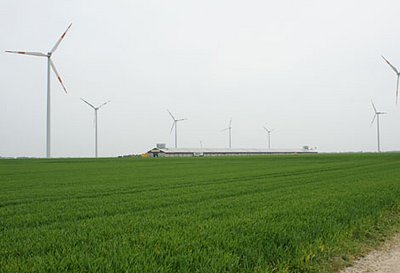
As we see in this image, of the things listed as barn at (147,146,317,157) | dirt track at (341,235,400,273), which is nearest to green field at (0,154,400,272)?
dirt track at (341,235,400,273)

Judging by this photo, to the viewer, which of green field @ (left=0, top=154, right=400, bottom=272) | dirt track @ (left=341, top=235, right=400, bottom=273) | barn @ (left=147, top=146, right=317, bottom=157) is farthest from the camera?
barn @ (left=147, top=146, right=317, bottom=157)

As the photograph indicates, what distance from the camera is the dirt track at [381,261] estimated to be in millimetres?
7078

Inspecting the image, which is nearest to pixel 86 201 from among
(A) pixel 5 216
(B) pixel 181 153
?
(A) pixel 5 216

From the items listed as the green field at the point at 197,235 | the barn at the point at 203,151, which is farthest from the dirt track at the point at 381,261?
the barn at the point at 203,151

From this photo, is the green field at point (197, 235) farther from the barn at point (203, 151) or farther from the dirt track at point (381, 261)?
the barn at point (203, 151)

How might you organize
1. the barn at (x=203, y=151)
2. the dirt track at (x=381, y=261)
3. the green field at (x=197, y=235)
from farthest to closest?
the barn at (x=203, y=151)
the dirt track at (x=381, y=261)
the green field at (x=197, y=235)

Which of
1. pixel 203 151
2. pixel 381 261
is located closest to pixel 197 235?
pixel 381 261

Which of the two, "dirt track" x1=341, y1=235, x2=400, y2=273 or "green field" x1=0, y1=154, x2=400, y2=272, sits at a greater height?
"green field" x1=0, y1=154, x2=400, y2=272

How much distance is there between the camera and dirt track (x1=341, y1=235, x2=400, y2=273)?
7078 mm

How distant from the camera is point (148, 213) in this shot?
38.4 feet

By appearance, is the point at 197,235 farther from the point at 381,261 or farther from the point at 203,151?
the point at 203,151

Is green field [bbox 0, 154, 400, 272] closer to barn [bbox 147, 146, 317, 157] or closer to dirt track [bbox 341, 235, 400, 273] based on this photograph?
dirt track [bbox 341, 235, 400, 273]

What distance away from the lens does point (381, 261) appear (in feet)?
25.1

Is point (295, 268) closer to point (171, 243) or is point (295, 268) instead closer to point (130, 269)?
point (171, 243)
